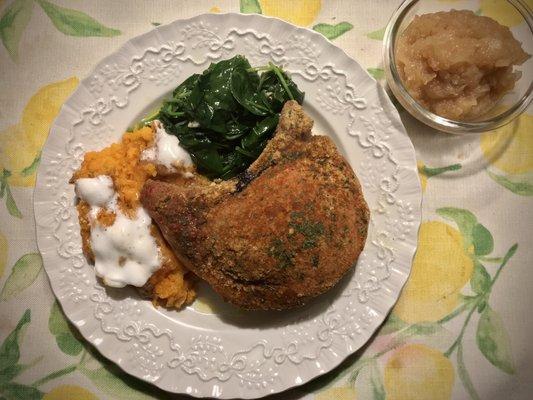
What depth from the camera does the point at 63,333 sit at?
3.32 metres

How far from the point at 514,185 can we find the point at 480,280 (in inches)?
28.4

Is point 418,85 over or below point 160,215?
over

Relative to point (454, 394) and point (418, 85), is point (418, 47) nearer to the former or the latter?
point (418, 85)

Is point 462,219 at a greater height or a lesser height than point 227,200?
lesser

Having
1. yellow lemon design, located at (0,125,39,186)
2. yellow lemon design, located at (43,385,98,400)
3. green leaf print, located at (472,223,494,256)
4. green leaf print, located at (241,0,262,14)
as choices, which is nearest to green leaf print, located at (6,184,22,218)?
yellow lemon design, located at (0,125,39,186)

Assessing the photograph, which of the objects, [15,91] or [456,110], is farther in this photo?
[15,91]

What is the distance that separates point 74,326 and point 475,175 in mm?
2949

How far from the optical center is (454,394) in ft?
10.7

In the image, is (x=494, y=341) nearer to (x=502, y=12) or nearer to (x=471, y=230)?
(x=471, y=230)

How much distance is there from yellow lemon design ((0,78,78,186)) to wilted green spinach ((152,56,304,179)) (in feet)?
2.41

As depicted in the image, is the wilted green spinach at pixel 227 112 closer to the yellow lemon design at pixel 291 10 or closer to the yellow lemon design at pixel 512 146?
the yellow lemon design at pixel 291 10

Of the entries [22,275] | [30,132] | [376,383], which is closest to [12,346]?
[22,275]

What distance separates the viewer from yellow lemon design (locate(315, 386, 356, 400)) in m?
3.22

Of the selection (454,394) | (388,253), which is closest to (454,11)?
(388,253)
